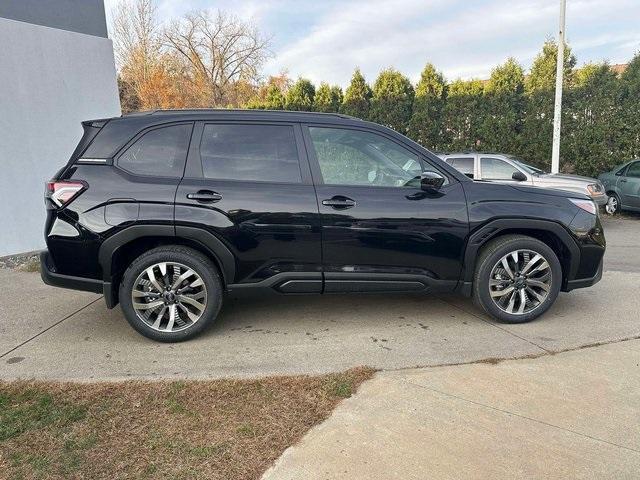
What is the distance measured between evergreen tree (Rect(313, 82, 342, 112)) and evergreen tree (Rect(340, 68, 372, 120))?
29 cm

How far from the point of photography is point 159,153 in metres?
3.86

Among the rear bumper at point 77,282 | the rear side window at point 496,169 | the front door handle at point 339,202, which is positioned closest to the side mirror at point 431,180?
the front door handle at point 339,202

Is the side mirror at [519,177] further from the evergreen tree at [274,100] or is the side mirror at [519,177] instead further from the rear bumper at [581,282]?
the evergreen tree at [274,100]

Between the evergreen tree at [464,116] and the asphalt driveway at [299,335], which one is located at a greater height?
the evergreen tree at [464,116]

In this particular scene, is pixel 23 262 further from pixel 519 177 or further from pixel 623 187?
pixel 623 187

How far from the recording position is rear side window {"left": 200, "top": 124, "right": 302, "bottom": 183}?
3885 mm

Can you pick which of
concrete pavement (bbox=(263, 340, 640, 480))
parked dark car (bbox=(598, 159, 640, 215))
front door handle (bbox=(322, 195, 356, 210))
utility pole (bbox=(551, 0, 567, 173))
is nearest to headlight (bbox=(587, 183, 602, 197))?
parked dark car (bbox=(598, 159, 640, 215))

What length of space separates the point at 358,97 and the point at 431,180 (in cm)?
1151

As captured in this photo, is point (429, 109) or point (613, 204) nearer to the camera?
point (613, 204)

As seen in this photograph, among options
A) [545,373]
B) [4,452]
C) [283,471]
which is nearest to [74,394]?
[4,452]

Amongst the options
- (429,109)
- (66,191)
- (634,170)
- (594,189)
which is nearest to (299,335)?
(66,191)

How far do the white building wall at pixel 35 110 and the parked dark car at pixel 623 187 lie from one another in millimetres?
11282

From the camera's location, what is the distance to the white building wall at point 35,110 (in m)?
7.07

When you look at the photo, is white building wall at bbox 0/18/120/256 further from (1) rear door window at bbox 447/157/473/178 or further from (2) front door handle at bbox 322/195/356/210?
(1) rear door window at bbox 447/157/473/178
